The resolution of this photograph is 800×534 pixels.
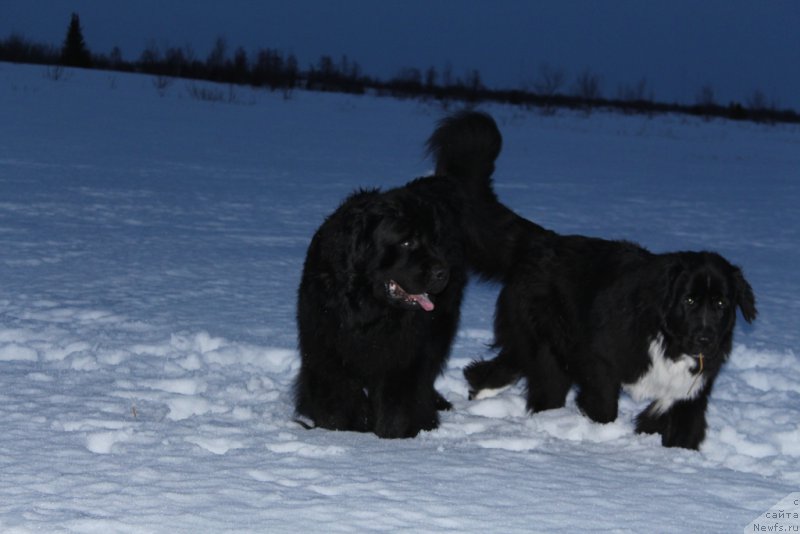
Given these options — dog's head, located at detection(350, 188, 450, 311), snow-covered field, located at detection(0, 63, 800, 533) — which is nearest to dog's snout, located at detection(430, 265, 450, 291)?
dog's head, located at detection(350, 188, 450, 311)

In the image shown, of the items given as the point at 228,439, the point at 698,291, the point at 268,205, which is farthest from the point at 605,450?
the point at 268,205

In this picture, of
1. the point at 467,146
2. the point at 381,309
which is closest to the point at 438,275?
the point at 381,309

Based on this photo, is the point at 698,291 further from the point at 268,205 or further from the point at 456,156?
the point at 268,205

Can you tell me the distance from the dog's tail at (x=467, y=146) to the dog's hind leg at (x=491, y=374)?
40.6 inches

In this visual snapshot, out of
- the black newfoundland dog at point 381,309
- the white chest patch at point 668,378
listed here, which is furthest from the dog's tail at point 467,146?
the white chest patch at point 668,378

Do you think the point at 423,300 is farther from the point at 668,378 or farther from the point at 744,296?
the point at 744,296

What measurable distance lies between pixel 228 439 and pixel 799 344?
4416 mm

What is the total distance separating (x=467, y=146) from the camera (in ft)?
18.3

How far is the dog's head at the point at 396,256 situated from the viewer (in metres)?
4.49

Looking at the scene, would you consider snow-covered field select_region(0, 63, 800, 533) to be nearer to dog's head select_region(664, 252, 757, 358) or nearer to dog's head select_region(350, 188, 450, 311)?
dog's head select_region(664, 252, 757, 358)

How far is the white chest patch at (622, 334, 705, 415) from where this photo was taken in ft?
15.1

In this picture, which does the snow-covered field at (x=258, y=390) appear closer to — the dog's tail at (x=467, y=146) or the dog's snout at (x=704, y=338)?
the dog's snout at (x=704, y=338)

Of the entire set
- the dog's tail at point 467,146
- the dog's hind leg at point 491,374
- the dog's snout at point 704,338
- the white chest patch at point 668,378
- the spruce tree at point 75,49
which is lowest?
the dog's hind leg at point 491,374

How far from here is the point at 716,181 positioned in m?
17.7
